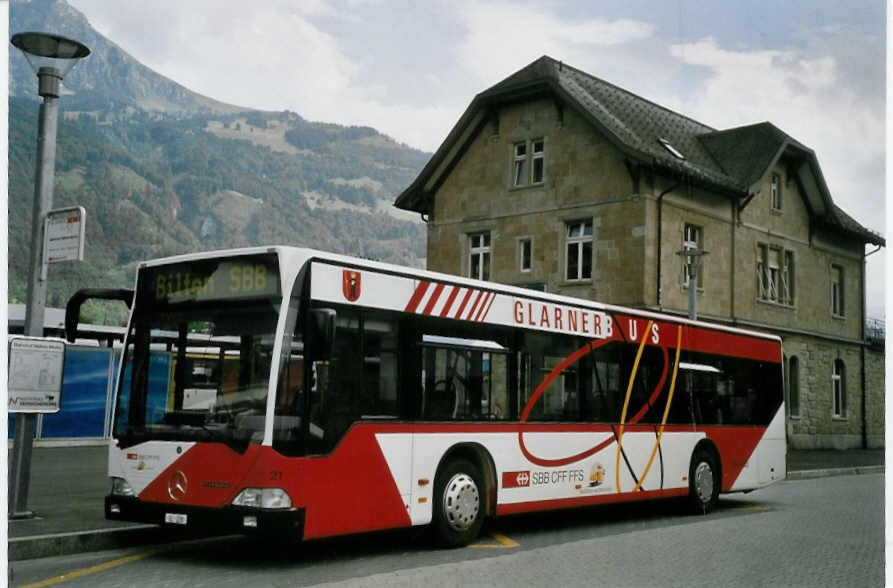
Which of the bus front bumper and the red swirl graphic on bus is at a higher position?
A: the red swirl graphic on bus

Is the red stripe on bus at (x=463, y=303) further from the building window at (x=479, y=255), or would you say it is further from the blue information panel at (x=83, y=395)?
the building window at (x=479, y=255)

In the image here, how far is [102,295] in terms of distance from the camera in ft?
31.5

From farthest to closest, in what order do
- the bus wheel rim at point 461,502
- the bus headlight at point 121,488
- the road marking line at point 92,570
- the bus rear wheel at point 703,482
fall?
1. the bus rear wheel at point 703,482
2. the bus wheel rim at point 461,502
3. the bus headlight at point 121,488
4. the road marking line at point 92,570

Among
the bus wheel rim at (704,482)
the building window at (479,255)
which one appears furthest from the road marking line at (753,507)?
the building window at (479,255)

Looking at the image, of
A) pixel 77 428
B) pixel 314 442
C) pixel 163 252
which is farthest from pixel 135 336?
pixel 163 252

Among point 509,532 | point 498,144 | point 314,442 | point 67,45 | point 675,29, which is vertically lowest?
point 509,532

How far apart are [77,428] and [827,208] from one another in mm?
21363

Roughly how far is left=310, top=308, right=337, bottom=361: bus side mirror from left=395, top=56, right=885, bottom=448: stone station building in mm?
19936

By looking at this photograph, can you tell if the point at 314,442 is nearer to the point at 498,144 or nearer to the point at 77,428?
the point at 77,428

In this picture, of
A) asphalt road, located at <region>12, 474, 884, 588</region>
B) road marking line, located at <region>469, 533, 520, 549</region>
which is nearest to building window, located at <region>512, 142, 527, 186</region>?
asphalt road, located at <region>12, 474, 884, 588</region>

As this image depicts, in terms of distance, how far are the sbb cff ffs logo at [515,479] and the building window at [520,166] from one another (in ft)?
64.3

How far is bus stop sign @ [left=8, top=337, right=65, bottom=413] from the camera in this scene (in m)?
9.79

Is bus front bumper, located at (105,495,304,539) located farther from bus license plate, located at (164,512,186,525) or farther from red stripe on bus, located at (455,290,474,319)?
red stripe on bus, located at (455,290,474,319)

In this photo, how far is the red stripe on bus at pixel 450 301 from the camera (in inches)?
402
